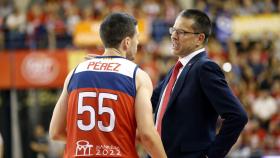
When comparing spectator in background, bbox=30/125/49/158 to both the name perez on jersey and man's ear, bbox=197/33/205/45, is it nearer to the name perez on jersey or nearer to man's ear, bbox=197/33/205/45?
man's ear, bbox=197/33/205/45

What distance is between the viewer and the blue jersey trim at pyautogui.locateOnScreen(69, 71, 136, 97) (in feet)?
14.5

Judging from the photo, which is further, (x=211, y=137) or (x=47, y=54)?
(x=47, y=54)

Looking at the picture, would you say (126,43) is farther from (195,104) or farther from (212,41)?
(212,41)

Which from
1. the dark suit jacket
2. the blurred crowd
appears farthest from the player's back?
the blurred crowd

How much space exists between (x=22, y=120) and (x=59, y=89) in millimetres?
1455

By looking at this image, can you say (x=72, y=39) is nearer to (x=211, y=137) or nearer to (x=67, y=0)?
(x=67, y=0)

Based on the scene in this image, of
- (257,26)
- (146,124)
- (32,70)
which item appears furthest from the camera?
(32,70)

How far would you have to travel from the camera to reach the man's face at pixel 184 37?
493 centimetres

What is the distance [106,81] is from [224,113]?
86 cm

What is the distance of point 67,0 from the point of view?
2084 centimetres

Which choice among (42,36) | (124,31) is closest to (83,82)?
(124,31)

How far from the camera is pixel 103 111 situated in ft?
14.4

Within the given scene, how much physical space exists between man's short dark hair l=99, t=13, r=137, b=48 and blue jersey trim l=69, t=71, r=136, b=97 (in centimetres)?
22

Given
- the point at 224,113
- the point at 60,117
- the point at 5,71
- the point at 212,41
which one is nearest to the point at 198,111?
the point at 224,113
